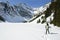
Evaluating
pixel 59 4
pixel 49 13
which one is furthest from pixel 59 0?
pixel 49 13

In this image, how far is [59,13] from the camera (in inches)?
1887

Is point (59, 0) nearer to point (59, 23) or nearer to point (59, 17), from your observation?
point (59, 17)

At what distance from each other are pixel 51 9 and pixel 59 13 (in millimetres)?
47218

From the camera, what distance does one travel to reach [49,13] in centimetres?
9381

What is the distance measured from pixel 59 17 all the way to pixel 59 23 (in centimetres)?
332

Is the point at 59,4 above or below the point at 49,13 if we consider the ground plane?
above

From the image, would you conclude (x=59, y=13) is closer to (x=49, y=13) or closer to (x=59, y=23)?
(x=59, y=23)

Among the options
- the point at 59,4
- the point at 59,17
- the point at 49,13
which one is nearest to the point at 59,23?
the point at 59,17

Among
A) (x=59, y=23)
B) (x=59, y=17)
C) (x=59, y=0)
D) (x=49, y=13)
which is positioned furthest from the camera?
(x=49, y=13)

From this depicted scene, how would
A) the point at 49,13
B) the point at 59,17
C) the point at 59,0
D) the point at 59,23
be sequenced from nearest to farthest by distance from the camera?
1. the point at 59,23
2. the point at 59,17
3. the point at 59,0
4. the point at 49,13

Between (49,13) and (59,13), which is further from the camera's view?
(49,13)

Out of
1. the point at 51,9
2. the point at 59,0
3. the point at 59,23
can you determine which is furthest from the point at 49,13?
the point at 59,23

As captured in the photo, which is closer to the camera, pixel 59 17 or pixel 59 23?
pixel 59 23

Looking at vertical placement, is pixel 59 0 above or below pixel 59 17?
above
